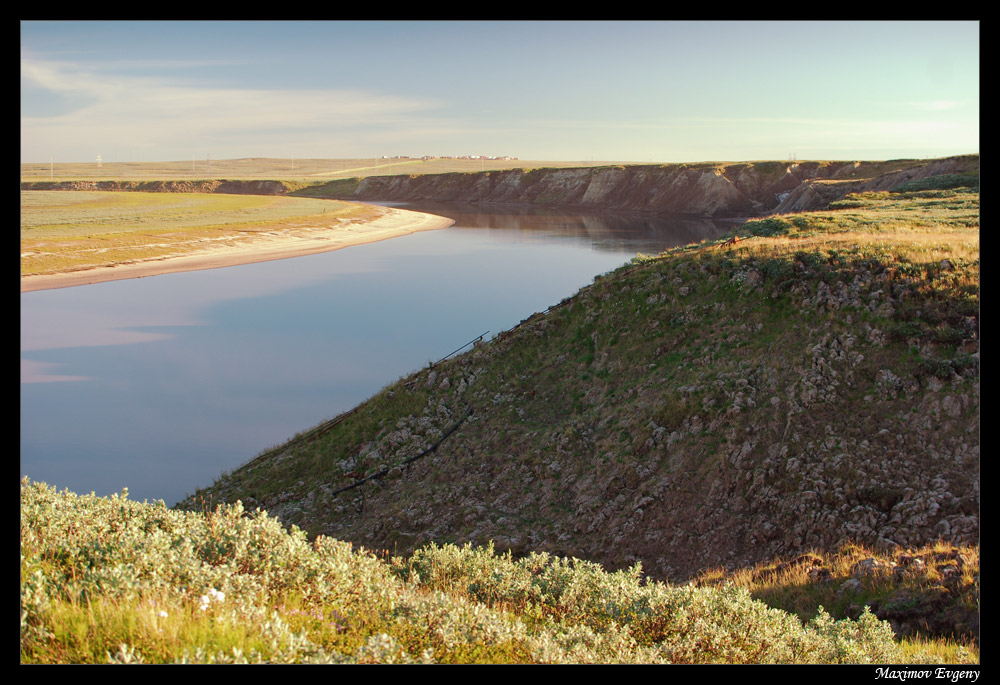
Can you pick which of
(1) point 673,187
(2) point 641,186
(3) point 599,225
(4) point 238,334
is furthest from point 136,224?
(2) point 641,186

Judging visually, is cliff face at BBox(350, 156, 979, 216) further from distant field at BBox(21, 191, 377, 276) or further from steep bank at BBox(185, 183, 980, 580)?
steep bank at BBox(185, 183, 980, 580)

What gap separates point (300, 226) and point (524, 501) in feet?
192

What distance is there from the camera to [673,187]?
85062mm

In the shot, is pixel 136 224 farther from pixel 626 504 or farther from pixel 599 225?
pixel 626 504

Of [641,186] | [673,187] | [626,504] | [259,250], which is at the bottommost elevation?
[626,504]

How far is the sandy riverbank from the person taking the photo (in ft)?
116

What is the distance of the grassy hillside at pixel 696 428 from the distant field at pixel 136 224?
3344 cm

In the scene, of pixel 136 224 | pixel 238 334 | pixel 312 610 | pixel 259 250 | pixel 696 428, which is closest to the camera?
pixel 312 610

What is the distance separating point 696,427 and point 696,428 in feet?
0.06

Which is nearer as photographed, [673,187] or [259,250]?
[259,250]

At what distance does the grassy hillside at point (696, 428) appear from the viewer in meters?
8.77

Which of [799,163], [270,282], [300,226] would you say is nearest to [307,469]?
[270,282]

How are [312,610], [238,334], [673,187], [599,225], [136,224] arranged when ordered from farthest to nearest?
[673,187]
[599,225]
[136,224]
[238,334]
[312,610]
